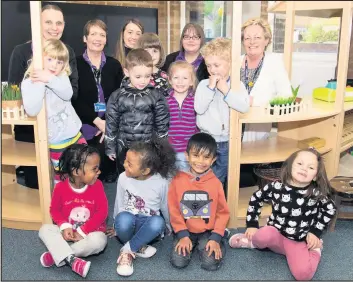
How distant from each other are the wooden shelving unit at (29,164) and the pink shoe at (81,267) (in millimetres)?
457

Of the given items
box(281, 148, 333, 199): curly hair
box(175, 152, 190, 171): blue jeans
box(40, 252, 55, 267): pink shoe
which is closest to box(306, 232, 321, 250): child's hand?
box(281, 148, 333, 199): curly hair

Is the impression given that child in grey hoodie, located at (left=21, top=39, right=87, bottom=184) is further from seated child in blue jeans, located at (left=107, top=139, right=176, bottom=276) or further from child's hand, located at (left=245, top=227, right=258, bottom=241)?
child's hand, located at (left=245, top=227, right=258, bottom=241)

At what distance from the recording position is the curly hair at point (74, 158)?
2.02 m

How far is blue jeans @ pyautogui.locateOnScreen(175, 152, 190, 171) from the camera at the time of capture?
2.23 metres

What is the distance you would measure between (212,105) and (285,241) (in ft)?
2.60

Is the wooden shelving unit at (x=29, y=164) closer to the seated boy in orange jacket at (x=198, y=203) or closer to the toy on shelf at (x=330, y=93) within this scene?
the seated boy in orange jacket at (x=198, y=203)

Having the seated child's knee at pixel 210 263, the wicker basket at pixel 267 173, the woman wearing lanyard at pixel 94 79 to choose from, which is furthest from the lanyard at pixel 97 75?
the seated child's knee at pixel 210 263

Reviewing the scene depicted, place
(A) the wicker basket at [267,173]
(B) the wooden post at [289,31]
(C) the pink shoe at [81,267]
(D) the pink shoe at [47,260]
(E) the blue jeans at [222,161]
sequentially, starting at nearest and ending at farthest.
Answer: (C) the pink shoe at [81,267]
(D) the pink shoe at [47,260]
(E) the blue jeans at [222,161]
(A) the wicker basket at [267,173]
(B) the wooden post at [289,31]

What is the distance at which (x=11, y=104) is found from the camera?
2.20 metres

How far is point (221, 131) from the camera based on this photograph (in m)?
2.29

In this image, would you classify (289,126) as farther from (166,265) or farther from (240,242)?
(166,265)

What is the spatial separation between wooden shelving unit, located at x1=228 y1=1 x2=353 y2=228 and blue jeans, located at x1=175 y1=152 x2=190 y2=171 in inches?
9.4

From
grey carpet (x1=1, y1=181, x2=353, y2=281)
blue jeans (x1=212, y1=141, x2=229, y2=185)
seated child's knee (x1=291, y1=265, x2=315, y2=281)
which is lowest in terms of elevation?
grey carpet (x1=1, y1=181, x2=353, y2=281)

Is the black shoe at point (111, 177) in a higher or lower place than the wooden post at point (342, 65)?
lower
